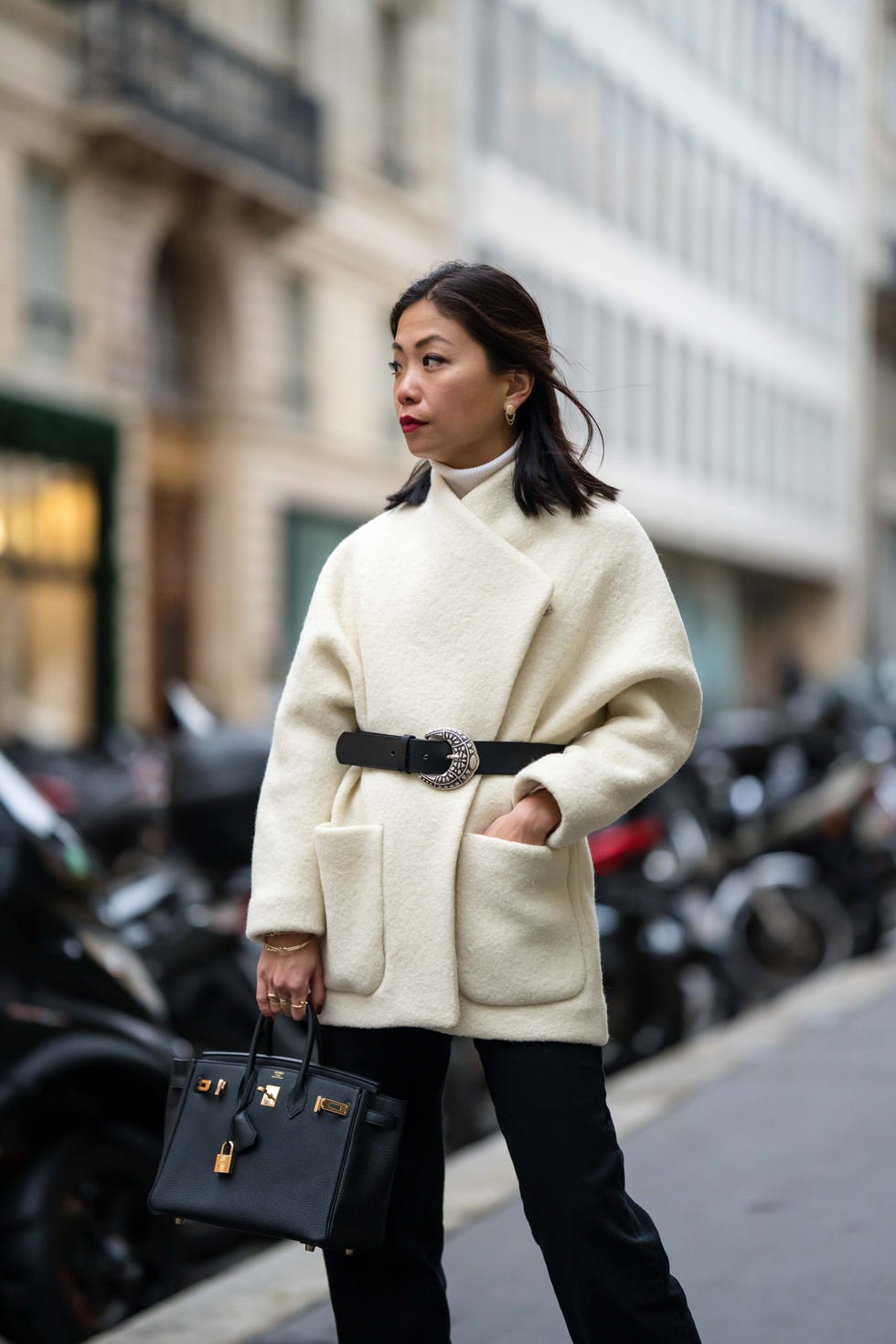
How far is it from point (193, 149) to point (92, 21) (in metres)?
1.64

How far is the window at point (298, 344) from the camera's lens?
22.3m

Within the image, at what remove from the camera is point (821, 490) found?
133 ft

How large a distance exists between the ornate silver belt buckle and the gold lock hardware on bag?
437 mm

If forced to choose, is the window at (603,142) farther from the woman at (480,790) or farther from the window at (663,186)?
the woman at (480,790)

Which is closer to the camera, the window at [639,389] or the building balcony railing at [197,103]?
the building balcony railing at [197,103]

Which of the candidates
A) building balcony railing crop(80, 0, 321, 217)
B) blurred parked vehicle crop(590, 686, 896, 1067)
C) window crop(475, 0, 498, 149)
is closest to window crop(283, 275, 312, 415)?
building balcony railing crop(80, 0, 321, 217)

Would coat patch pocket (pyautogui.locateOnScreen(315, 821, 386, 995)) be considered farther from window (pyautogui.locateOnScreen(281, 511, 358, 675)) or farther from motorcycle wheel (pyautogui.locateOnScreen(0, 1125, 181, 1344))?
window (pyautogui.locateOnScreen(281, 511, 358, 675))

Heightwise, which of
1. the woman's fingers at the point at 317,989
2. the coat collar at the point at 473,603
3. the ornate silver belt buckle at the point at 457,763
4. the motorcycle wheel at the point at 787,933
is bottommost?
the motorcycle wheel at the point at 787,933

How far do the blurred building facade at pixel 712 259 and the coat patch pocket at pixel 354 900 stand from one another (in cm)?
2175

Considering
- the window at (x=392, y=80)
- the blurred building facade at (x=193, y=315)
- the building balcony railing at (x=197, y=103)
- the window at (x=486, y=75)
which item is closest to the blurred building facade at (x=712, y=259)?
the window at (x=486, y=75)

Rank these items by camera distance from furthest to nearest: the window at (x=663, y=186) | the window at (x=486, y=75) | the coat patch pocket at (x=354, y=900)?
1. the window at (x=663, y=186)
2. the window at (x=486, y=75)
3. the coat patch pocket at (x=354, y=900)

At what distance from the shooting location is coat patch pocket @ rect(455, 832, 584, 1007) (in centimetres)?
259

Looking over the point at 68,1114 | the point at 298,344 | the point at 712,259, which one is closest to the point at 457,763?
the point at 68,1114

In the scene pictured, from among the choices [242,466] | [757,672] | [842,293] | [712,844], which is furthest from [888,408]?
[712,844]
